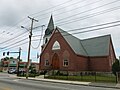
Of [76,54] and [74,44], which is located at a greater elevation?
[74,44]

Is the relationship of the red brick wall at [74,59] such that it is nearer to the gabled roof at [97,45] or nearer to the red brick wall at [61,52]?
the red brick wall at [61,52]

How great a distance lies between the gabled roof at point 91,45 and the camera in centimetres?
4518

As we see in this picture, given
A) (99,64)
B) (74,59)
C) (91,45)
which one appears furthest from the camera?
(91,45)

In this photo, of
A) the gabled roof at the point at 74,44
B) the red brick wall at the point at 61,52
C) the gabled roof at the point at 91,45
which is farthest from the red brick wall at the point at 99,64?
the red brick wall at the point at 61,52

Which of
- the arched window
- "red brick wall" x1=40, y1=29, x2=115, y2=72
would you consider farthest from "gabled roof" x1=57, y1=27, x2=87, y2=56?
the arched window

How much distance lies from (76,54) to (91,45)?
24.9ft

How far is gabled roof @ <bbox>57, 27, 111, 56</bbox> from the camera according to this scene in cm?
4518

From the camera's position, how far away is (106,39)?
47.4 m

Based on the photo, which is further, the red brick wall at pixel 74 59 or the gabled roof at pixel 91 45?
the gabled roof at pixel 91 45

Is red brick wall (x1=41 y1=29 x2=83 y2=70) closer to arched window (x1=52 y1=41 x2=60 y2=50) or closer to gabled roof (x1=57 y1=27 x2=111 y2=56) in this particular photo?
arched window (x1=52 y1=41 x2=60 y2=50)

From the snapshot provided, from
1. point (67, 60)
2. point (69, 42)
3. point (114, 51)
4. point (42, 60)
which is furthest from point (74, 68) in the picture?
point (114, 51)

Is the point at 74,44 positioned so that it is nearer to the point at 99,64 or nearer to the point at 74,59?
the point at 74,59

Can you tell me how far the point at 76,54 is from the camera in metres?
43.6

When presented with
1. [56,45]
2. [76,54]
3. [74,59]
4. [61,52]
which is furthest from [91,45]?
[56,45]
